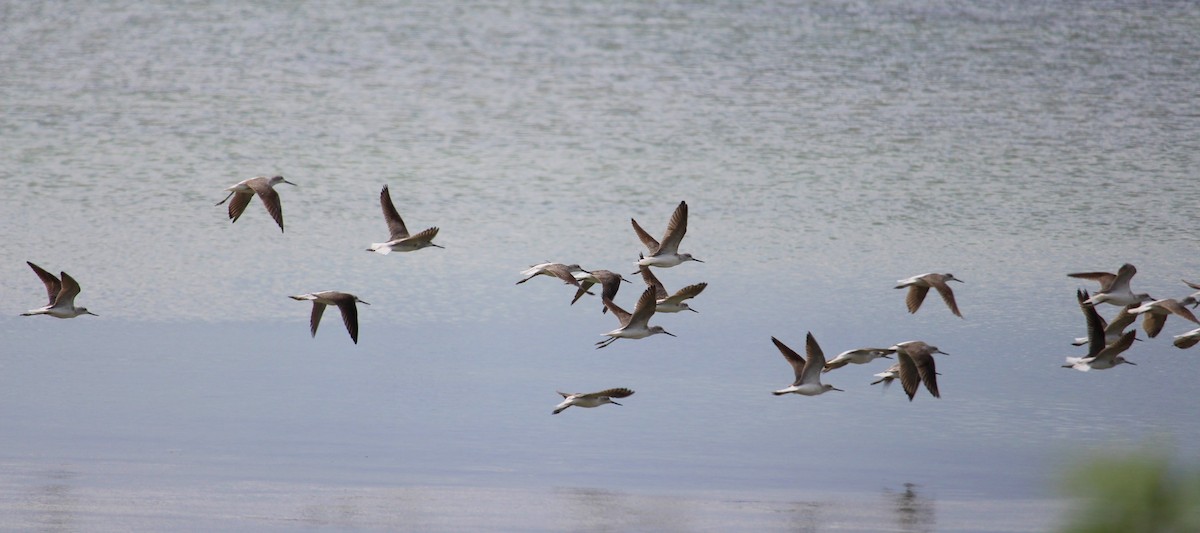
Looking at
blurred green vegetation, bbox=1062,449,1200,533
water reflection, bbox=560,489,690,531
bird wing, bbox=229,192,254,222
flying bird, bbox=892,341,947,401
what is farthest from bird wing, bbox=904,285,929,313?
blurred green vegetation, bbox=1062,449,1200,533

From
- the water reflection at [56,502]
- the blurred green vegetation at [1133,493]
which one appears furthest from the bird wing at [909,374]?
the blurred green vegetation at [1133,493]

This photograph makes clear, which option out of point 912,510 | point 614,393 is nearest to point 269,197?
point 614,393

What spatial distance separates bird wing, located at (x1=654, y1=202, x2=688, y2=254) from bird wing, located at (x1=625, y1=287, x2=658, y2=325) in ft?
1.93

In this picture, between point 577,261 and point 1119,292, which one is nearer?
point 1119,292

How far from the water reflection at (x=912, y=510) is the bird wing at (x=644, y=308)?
2683 millimetres

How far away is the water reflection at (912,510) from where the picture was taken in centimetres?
1031

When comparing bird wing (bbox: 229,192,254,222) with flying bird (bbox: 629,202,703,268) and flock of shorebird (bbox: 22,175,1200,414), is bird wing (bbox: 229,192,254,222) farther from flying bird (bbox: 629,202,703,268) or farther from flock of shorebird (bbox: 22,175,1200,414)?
flying bird (bbox: 629,202,703,268)

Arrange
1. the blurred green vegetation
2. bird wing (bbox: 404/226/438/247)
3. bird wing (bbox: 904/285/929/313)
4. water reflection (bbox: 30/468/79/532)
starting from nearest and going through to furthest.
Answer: the blurred green vegetation < water reflection (bbox: 30/468/79/532) < bird wing (bbox: 404/226/438/247) < bird wing (bbox: 904/285/929/313)

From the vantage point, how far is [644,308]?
1280 cm

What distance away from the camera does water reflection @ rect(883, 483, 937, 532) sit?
10310 mm

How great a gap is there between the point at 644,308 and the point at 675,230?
0.78 meters

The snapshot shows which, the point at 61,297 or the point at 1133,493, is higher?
the point at 1133,493

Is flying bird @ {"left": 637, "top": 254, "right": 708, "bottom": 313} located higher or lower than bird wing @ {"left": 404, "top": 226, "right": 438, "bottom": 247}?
lower

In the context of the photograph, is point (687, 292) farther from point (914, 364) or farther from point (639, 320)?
point (914, 364)
